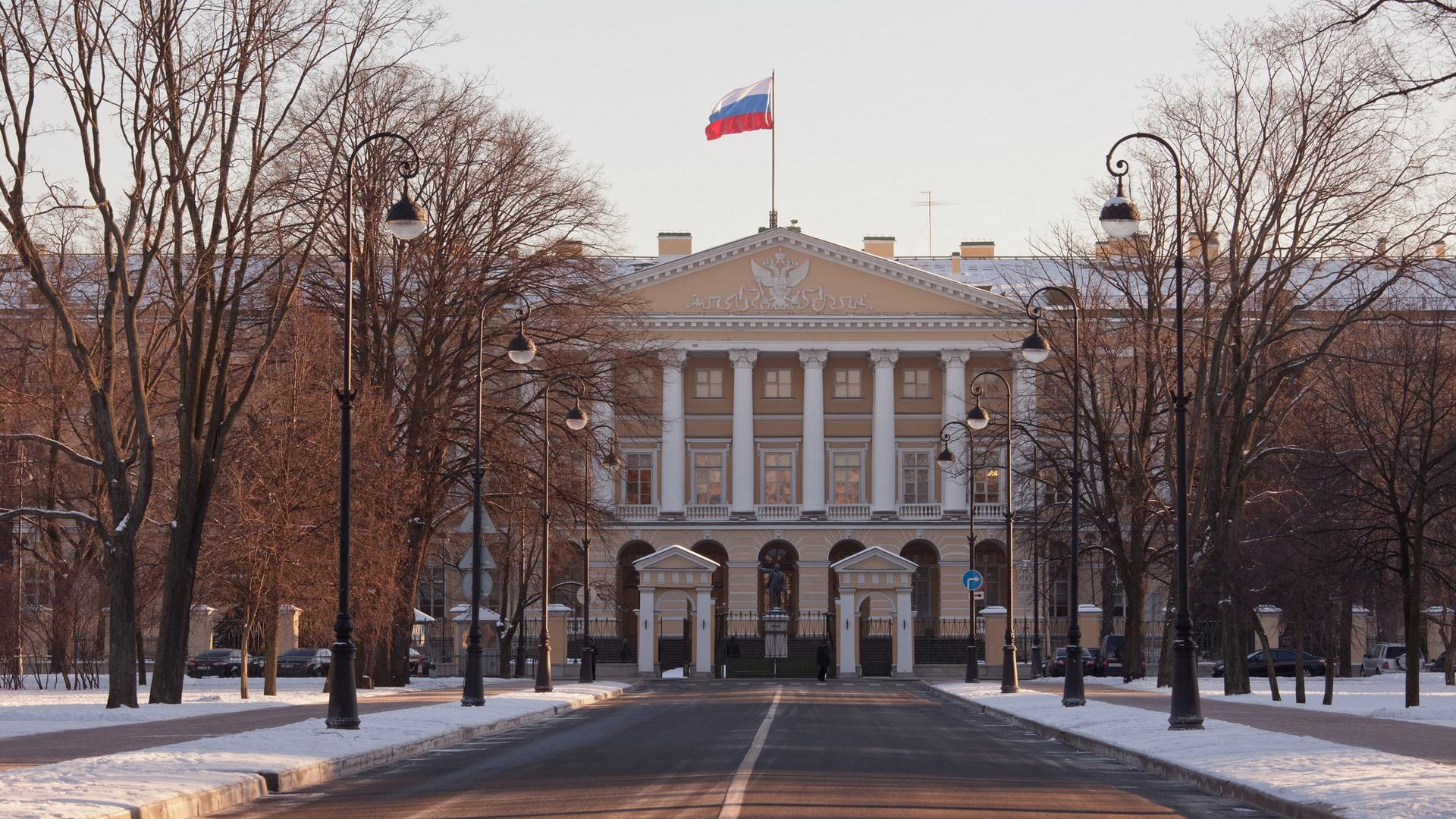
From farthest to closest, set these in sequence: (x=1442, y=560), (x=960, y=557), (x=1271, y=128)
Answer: (x=960, y=557), (x=1442, y=560), (x=1271, y=128)

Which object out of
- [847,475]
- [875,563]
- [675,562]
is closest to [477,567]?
[675,562]

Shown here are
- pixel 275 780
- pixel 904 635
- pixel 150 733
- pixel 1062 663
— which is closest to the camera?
pixel 275 780

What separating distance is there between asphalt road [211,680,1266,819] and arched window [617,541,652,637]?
63.2 m

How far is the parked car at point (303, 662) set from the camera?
66.1m

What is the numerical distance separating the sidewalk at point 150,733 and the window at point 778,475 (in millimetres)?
60613

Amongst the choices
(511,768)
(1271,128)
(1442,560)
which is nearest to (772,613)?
(1442,560)

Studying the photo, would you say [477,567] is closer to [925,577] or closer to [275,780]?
[275,780]

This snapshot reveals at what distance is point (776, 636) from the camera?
73.5m

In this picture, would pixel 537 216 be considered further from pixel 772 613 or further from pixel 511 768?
pixel 772 613

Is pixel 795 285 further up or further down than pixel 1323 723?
further up

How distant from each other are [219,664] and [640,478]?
34.0 m

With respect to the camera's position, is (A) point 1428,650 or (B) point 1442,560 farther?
(A) point 1428,650

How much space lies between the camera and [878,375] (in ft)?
309

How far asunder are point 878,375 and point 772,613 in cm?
2225
